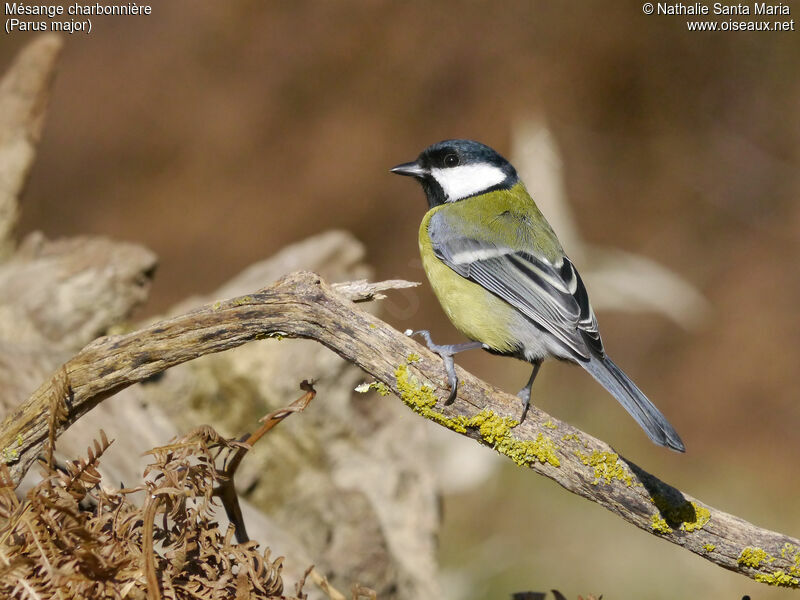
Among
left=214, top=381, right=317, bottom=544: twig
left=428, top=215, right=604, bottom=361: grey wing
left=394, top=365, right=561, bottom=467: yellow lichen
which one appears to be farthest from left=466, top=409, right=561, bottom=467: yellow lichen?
left=428, top=215, right=604, bottom=361: grey wing

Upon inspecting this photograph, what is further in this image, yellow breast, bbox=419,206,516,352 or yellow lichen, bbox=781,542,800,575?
yellow breast, bbox=419,206,516,352

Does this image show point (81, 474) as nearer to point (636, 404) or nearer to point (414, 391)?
point (414, 391)

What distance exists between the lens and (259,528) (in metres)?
3.03

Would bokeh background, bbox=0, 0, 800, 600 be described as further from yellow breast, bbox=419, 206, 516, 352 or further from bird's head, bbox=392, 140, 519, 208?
yellow breast, bbox=419, 206, 516, 352

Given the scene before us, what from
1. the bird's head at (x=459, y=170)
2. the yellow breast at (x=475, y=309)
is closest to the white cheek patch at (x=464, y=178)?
the bird's head at (x=459, y=170)

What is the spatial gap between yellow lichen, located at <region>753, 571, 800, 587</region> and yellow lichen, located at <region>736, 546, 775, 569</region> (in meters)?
0.04

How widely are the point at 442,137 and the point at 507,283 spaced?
6.01m

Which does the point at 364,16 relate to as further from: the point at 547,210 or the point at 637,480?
the point at 637,480

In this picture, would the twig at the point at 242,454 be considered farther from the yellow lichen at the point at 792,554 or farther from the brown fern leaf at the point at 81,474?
the yellow lichen at the point at 792,554

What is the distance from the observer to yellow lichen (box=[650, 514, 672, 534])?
2014mm

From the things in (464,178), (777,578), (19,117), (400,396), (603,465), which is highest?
(19,117)

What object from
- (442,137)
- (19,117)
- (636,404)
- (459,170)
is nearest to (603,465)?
(636,404)

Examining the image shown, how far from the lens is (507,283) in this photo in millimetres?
2775

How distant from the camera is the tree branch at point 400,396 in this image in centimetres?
193
